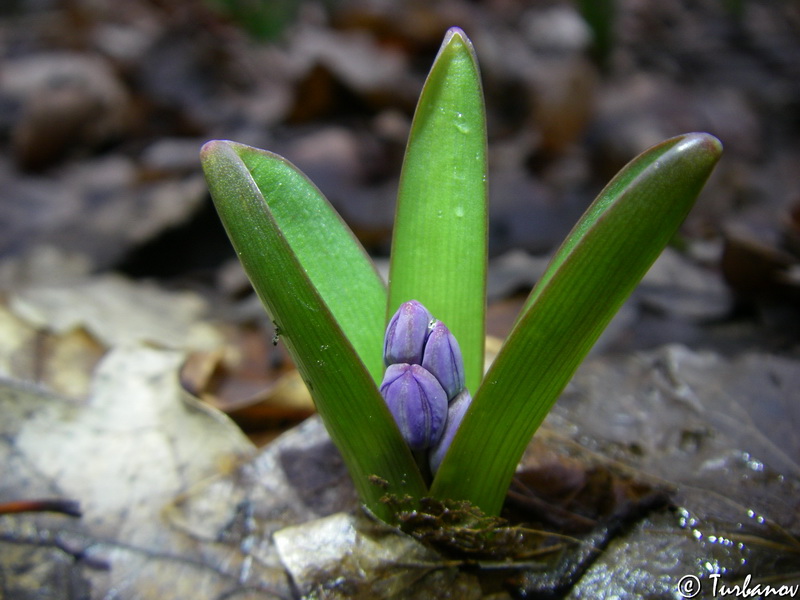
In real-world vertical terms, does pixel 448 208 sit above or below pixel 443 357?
above

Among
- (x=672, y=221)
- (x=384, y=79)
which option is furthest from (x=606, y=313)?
(x=384, y=79)

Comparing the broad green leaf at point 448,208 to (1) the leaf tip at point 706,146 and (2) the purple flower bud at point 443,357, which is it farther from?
(1) the leaf tip at point 706,146

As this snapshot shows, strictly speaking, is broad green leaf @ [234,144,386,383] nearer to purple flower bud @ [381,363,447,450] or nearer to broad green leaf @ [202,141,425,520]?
broad green leaf @ [202,141,425,520]

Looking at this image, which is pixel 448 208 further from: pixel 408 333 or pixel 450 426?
pixel 450 426

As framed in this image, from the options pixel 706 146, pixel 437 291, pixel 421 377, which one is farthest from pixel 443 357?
pixel 706 146

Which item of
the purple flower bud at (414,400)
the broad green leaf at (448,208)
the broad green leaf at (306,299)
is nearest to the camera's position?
the broad green leaf at (306,299)

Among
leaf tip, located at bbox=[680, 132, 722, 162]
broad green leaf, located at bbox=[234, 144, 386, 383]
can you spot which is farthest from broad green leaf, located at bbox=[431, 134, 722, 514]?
broad green leaf, located at bbox=[234, 144, 386, 383]

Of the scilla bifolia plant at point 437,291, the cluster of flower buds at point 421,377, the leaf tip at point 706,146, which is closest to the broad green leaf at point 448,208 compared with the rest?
the scilla bifolia plant at point 437,291
